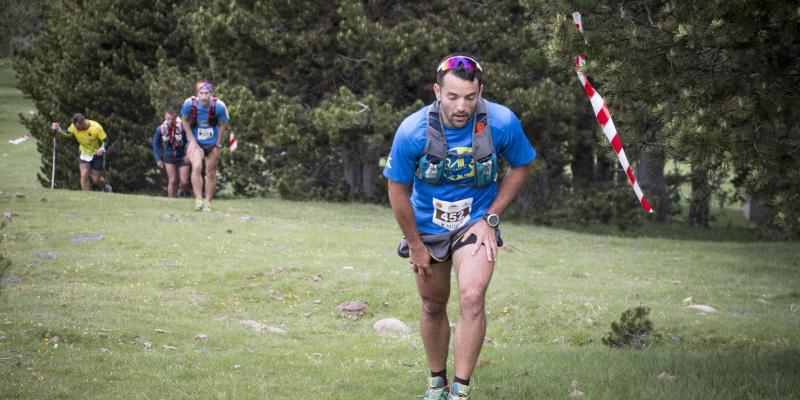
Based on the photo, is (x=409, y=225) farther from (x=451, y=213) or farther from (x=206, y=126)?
(x=206, y=126)

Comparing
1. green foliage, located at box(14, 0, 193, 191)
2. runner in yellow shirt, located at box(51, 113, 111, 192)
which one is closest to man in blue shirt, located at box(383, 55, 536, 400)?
runner in yellow shirt, located at box(51, 113, 111, 192)

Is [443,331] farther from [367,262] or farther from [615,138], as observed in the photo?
[367,262]

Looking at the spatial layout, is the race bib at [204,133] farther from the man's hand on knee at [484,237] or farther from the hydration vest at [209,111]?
the man's hand on knee at [484,237]

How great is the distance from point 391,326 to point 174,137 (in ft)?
40.1

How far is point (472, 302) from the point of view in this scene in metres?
5.86

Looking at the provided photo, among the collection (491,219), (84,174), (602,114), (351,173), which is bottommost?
(84,174)

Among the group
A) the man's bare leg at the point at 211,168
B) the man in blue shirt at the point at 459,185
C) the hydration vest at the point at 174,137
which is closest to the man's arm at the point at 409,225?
the man in blue shirt at the point at 459,185

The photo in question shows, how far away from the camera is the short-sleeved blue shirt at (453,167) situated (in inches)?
232

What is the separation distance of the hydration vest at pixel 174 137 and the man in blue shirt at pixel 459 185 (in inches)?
642

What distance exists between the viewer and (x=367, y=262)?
1472 centimetres

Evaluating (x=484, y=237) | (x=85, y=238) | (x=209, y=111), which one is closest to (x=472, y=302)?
(x=484, y=237)

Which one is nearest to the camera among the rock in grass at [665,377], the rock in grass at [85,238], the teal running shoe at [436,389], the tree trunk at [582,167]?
the teal running shoe at [436,389]

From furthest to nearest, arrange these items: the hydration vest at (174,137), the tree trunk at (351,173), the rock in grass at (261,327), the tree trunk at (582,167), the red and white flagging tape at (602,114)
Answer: the tree trunk at (351,173) < the tree trunk at (582,167) < the hydration vest at (174,137) < the rock in grass at (261,327) < the red and white flagging tape at (602,114)

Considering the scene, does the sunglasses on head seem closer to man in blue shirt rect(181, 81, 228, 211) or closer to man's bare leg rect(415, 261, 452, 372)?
man's bare leg rect(415, 261, 452, 372)
